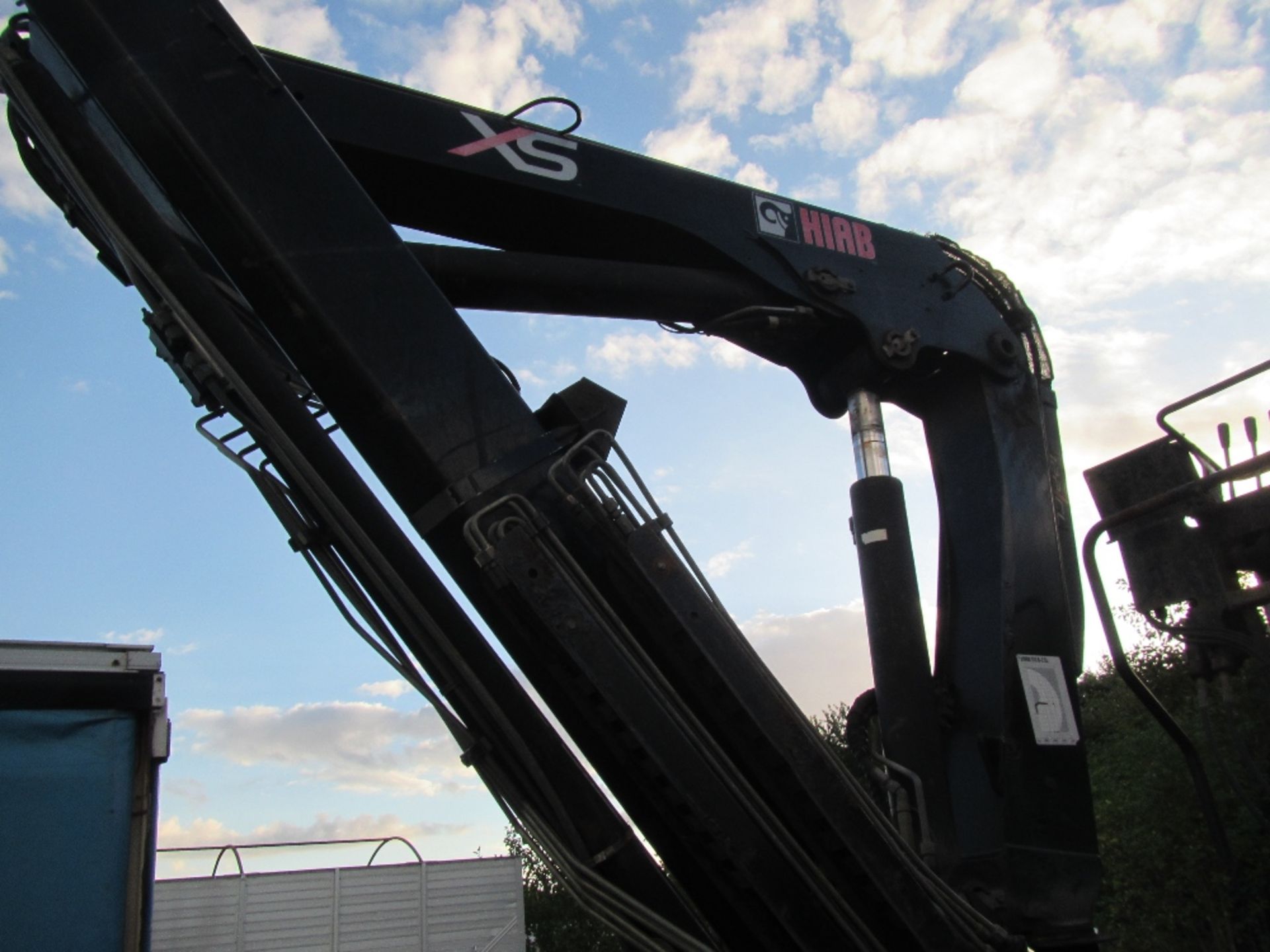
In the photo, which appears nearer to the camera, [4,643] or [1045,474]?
[4,643]

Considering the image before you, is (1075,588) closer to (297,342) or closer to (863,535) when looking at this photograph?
(863,535)

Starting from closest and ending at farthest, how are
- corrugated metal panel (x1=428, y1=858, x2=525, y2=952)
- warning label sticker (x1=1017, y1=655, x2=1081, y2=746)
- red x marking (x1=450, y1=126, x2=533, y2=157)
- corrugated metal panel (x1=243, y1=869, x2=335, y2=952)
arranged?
red x marking (x1=450, y1=126, x2=533, y2=157) < warning label sticker (x1=1017, y1=655, x2=1081, y2=746) < corrugated metal panel (x1=243, y1=869, x2=335, y2=952) < corrugated metal panel (x1=428, y1=858, x2=525, y2=952)

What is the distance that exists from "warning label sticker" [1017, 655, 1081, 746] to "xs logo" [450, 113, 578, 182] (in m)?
2.23

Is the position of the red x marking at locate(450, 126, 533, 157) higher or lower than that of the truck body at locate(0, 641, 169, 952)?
higher

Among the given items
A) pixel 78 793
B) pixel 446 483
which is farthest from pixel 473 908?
→ pixel 446 483

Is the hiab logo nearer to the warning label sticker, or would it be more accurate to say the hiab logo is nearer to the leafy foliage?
the warning label sticker

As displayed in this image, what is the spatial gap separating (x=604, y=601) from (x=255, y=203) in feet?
4.27

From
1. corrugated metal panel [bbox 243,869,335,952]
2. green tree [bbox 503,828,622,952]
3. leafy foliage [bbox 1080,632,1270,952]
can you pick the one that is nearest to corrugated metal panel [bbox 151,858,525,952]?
corrugated metal panel [bbox 243,869,335,952]

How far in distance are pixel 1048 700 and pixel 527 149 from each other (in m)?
2.51

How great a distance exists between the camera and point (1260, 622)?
3398mm

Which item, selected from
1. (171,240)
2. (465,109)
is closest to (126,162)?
(171,240)

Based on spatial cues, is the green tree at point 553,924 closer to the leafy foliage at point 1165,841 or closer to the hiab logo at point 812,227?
the leafy foliage at point 1165,841

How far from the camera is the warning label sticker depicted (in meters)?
3.60

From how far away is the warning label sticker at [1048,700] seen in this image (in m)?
3.60
